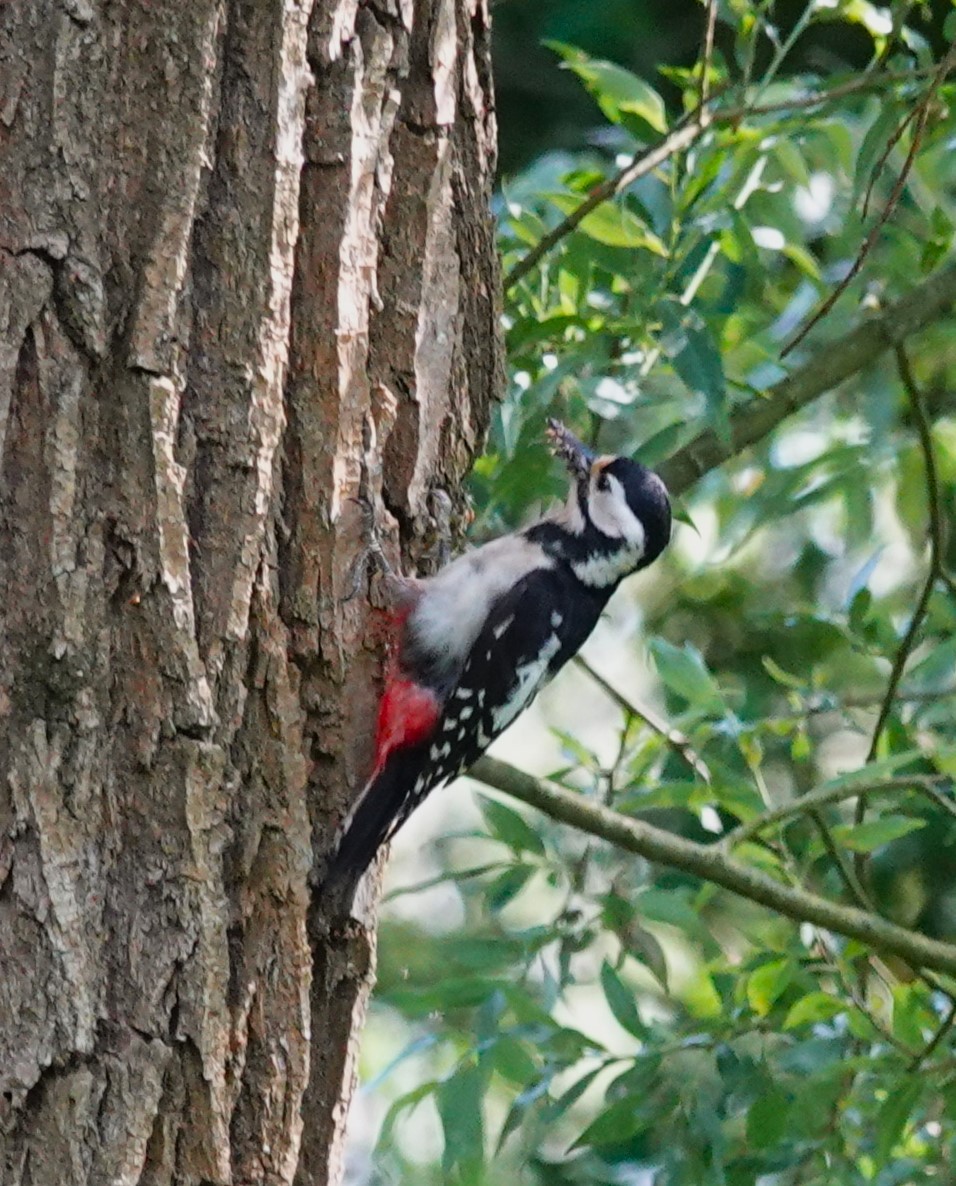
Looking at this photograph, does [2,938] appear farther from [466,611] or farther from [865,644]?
[865,644]

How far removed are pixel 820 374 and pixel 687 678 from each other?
2.51 feet

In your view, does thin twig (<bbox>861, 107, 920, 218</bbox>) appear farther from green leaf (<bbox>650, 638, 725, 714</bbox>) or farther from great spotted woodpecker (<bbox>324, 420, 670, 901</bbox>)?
green leaf (<bbox>650, 638, 725, 714</bbox>)

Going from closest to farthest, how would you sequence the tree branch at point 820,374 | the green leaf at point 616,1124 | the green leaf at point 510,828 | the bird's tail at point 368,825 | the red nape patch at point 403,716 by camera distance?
1. the bird's tail at point 368,825
2. the red nape patch at point 403,716
3. the green leaf at point 616,1124
4. the green leaf at point 510,828
5. the tree branch at point 820,374

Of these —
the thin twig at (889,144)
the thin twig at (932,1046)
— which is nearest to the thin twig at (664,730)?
the thin twig at (932,1046)

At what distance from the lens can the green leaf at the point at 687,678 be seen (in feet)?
8.58

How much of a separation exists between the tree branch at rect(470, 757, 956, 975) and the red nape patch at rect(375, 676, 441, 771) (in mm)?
177

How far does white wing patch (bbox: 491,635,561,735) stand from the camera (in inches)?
110

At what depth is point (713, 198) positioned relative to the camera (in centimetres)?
252

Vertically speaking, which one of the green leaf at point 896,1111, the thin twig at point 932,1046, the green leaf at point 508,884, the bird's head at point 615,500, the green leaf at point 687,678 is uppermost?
the bird's head at point 615,500

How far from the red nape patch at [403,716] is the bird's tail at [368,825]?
0.02 meters

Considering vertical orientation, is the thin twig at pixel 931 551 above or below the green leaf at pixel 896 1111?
above

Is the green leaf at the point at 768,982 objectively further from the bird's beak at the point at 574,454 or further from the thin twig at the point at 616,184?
the thin twig at the point at 616,184

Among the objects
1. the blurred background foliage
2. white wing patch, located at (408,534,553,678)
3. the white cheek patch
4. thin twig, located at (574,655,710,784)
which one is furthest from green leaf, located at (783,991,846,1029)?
the white cheek patch

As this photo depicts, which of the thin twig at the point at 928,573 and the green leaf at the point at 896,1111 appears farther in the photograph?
the thin twig at the point at 928,573
